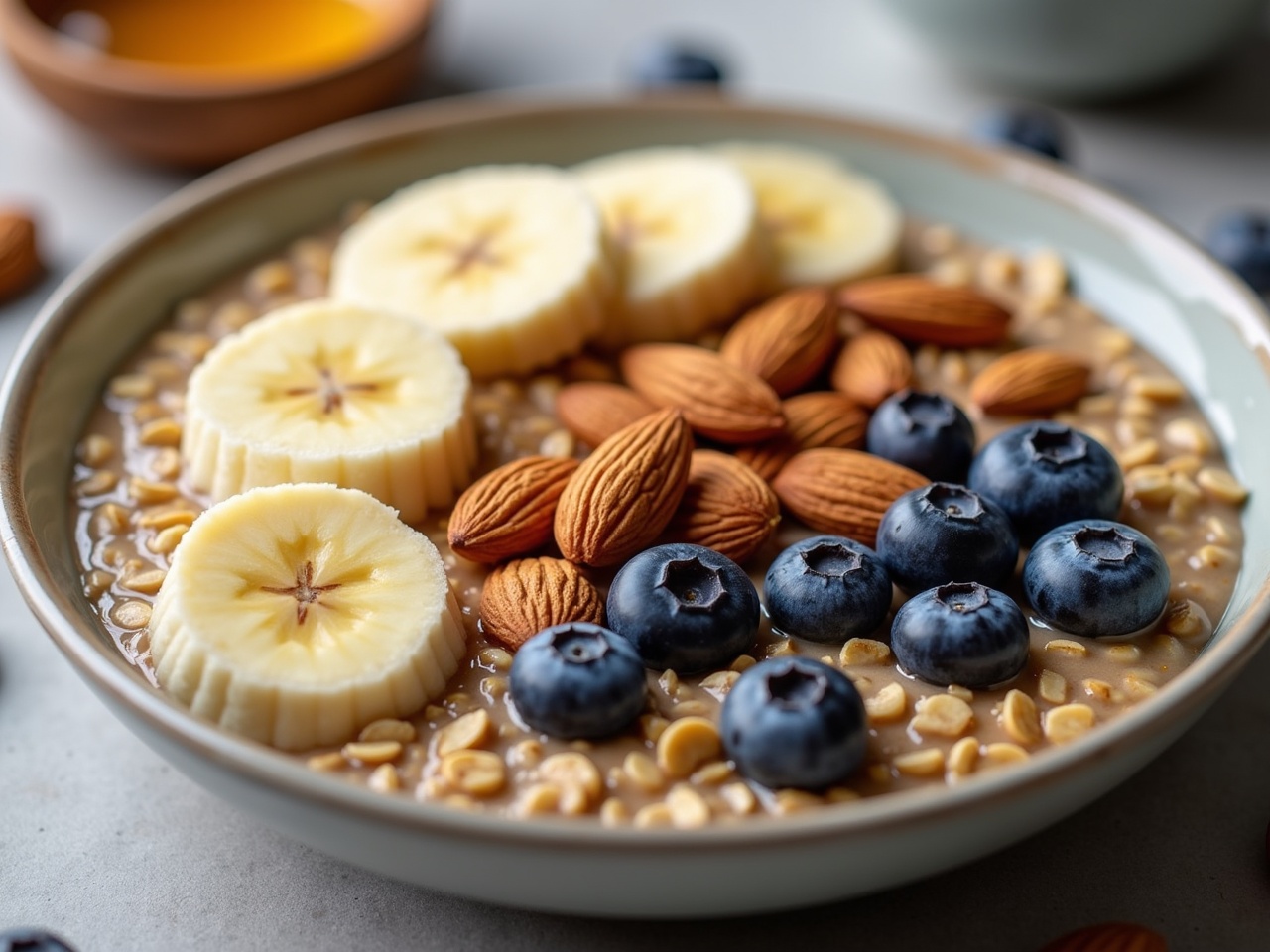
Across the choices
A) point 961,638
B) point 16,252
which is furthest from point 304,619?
point 16,252

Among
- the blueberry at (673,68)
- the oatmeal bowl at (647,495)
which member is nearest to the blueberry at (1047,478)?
the oatmeal bowl at (647,495)

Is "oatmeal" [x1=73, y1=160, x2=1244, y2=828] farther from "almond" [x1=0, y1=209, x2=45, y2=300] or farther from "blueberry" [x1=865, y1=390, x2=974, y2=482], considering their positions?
"almond" [x1=0, y1=209, x2=45, y2=300]

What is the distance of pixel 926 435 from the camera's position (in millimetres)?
1248

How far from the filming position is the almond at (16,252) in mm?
1711

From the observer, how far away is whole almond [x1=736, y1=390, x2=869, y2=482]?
1.28 meters

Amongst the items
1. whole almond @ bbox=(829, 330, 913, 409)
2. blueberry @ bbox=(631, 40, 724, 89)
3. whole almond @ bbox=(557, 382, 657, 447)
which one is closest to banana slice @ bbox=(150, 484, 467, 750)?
whole almond @ bbox=(557, 382, 657, 447)

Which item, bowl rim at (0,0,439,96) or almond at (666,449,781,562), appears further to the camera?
bowl rim at (0,0,439,96)

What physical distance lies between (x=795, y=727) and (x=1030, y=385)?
0.54 meters

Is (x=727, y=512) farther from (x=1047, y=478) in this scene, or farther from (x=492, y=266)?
(x=492, y=266)

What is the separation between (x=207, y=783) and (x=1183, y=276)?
1064 millimetres

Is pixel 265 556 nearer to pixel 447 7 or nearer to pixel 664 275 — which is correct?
pixel 664 275

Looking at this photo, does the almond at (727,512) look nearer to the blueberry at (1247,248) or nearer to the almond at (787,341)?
the almond at (787,341)

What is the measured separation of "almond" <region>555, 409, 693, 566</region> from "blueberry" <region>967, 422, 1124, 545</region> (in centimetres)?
27

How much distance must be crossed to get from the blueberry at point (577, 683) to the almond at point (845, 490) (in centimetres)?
26
